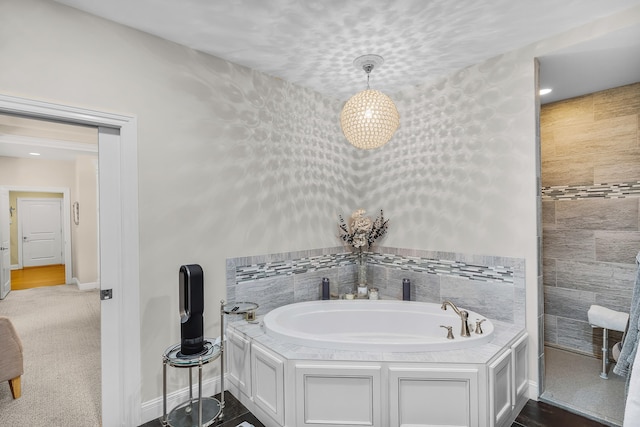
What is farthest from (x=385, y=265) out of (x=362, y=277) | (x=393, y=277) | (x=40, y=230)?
(x=40, y=230)

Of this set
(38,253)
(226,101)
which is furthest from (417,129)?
(38,253)

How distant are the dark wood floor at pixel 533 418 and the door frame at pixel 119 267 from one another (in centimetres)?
26

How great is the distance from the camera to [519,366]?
227 centimetres

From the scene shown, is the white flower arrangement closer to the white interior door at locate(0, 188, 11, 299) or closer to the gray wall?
the gray wall

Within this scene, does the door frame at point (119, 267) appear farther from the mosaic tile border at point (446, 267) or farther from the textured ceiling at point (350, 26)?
the mosaic tile border at point (446, 267)

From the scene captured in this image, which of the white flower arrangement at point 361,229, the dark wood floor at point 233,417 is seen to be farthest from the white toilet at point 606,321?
the dark wood floor at point 233,417

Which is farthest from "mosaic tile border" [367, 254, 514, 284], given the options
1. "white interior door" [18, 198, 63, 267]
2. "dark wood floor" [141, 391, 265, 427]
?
"white interior door" [18, 198, 63, 267]

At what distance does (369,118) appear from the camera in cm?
220

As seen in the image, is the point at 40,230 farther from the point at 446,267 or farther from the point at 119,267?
the point at 446,267

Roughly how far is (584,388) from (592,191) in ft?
5.65

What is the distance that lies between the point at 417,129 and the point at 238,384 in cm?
272

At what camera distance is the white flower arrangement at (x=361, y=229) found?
10.9 ft

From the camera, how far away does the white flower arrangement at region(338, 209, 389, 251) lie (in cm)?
332

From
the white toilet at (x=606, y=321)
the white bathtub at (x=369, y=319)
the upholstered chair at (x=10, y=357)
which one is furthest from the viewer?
the white bathtub at (x=369, y=319)
